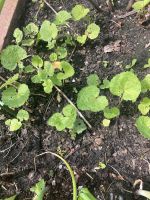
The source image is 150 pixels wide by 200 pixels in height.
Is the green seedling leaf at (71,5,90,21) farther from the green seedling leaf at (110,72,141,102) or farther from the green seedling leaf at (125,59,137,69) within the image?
the green seedling leaf at (110,72,141,102)

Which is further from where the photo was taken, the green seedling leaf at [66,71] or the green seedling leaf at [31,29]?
the green seedling leaf at [31,29]

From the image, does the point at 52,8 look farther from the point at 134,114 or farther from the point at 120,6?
the point at 134,114

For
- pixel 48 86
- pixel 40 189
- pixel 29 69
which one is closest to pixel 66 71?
pixel 48 86

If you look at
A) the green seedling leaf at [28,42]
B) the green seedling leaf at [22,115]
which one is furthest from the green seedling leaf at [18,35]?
the green seedling leaf at [22,115]

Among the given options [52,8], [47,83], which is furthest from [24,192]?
[52,8]

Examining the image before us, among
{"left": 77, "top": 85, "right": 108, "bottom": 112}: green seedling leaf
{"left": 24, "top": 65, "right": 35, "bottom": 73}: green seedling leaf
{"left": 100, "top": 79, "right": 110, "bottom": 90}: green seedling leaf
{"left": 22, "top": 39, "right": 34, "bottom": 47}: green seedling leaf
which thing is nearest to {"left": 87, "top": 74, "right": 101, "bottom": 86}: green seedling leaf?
{"left": 100, "top": 79, "right": 110, "bottom": 90}: green seedling leaf

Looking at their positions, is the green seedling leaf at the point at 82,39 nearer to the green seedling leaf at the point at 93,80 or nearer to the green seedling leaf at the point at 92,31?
the green seedling leaf at the point at 92,31

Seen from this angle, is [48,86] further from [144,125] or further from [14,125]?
[144,125]
